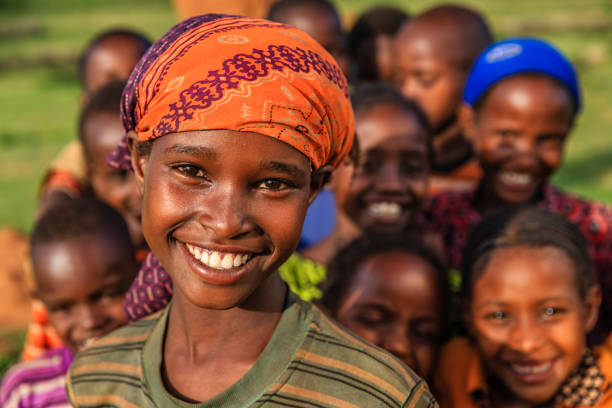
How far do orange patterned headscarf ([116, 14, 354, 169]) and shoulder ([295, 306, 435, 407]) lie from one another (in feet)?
1.35

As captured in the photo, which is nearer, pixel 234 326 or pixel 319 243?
pixel 234 326

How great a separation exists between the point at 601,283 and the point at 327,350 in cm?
223

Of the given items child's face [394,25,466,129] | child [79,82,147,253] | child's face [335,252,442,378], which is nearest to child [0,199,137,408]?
child [79,82,147,253]

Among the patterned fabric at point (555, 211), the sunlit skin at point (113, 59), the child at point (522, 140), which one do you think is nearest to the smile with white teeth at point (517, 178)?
the child at point (522, 140)

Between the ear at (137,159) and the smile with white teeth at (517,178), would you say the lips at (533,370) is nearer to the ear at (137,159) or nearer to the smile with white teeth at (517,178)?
the smile with white teeth at (517,178)

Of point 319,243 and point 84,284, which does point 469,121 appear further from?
point 84,284

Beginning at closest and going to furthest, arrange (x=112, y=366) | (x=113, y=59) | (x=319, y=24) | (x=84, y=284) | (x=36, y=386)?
(x=112, y=366) < (x=36, y=386) < (x=84, y=284) < (x=113, y=59) < (x=319, y=24)

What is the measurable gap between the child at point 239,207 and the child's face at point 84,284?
1209 mm

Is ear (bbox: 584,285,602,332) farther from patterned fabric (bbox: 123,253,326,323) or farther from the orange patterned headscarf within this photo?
the orange patterned headscarf

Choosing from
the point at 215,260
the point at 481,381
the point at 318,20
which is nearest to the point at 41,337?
the point at 481,381

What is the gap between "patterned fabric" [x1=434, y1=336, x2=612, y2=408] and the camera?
2.68 meters

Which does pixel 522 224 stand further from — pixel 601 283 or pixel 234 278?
pixel 234 278

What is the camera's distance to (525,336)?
2607 millimetres

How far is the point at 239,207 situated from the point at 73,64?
15138 millimetres
